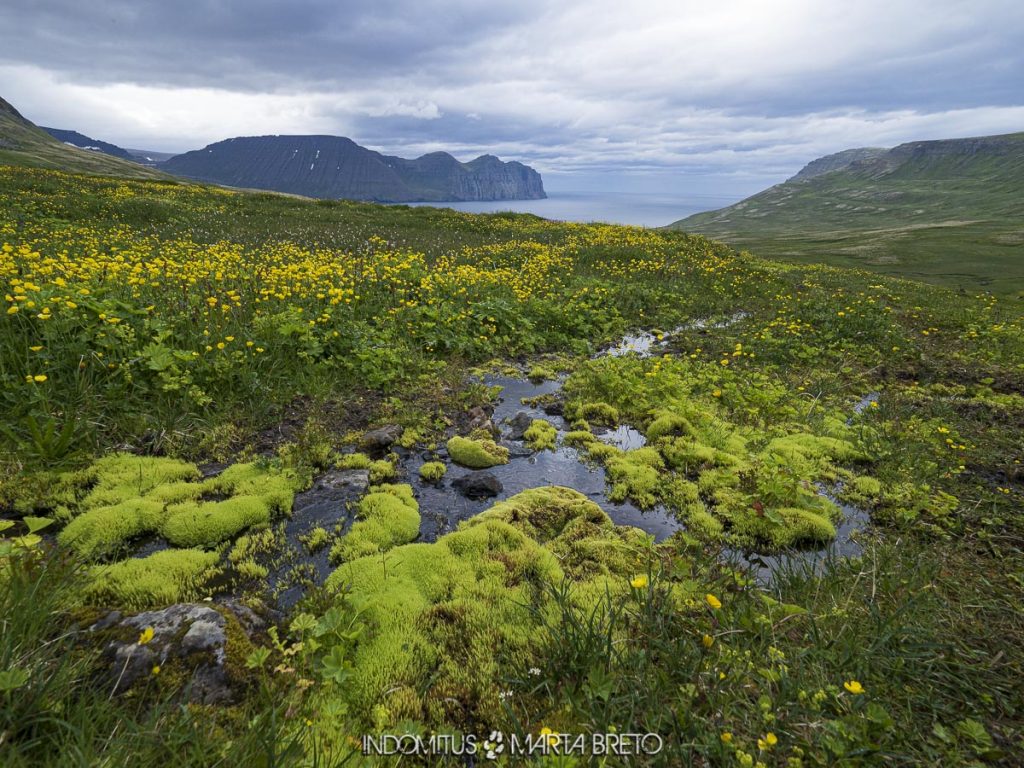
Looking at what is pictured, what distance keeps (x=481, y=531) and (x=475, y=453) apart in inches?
76.8

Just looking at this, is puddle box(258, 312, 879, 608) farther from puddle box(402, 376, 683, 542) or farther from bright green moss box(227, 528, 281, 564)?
bright green moss box(227, 528, 281, 564)

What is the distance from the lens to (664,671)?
10.4ft

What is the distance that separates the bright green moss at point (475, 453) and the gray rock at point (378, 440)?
941 mm

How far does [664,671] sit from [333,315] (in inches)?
375

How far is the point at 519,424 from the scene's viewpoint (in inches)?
321

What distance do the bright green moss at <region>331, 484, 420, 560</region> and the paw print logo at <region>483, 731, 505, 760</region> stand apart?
2393 mm

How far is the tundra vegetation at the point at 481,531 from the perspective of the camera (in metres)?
2.80

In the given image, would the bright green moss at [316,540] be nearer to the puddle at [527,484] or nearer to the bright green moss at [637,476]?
the puddle at [527,484]

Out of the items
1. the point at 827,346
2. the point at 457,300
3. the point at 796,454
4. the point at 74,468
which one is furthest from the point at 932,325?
the point at 74,468

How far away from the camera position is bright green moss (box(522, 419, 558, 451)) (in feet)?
24.8

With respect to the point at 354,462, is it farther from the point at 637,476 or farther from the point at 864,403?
the point at 864,403

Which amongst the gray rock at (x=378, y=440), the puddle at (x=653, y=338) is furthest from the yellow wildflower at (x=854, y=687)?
the puddle at (x=653, y=338)

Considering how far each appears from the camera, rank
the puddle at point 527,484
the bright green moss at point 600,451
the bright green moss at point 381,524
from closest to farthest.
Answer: the bright green moss at point 381,524, the puddle at point 527,484, the bright green moss at point 600,451

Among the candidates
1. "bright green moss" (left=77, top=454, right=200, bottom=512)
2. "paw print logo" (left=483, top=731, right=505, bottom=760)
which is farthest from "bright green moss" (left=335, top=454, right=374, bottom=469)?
"paw print logo" (left=483, top=731, right=505, bottom=760)
